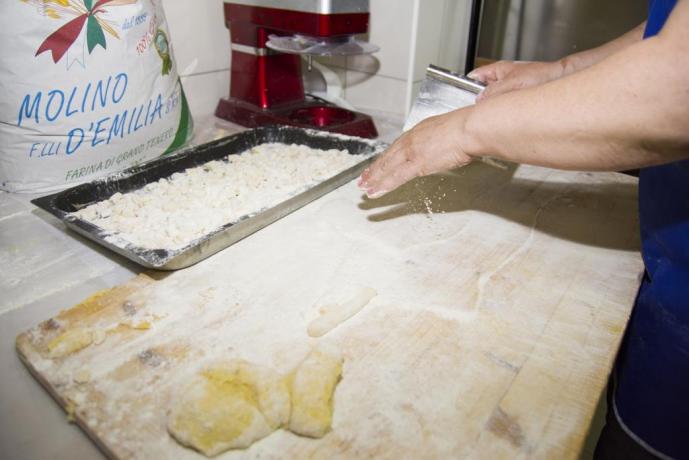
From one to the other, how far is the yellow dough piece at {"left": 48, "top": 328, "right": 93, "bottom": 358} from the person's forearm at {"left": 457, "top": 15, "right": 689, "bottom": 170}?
51 centimetres

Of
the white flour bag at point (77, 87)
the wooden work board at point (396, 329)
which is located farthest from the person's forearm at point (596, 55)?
the white flour bag at point (77, 87)

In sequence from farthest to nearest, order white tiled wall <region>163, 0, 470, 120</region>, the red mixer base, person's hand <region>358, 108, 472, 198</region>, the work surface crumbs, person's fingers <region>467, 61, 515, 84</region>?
white tiled wall <region>163, 0, 470, 120</region>
the red mixer base
person's fingers <region>467, 61, 515, 84</region>
the work surface crumbs
person's hand <region>358, 108, 472, 198</region>

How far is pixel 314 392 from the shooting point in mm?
438

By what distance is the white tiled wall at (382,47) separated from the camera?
1.21 meters

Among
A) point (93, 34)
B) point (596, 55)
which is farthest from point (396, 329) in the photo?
point (93, 34)

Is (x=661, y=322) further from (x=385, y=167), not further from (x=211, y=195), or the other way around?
(x=211, y=195)

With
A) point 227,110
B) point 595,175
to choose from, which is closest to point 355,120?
point 227,110

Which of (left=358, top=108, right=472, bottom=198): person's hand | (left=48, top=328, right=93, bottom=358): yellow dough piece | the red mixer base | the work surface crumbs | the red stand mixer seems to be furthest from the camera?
the red mixer base

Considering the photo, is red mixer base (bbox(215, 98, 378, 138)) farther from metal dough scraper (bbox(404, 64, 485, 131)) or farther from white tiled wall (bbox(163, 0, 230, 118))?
metal dough scraper (bbox(404, 64, 485, 131))

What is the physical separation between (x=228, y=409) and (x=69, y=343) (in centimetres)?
21

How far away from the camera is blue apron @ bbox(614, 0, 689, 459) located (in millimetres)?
584

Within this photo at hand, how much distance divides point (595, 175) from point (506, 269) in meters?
0.46

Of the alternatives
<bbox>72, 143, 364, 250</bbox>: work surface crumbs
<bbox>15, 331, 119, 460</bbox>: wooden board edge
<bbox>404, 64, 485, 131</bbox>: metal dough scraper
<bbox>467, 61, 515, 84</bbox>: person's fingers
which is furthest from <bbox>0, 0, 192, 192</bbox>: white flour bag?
<bbox>467, 61, 515, 84</bbox>: person's fingers

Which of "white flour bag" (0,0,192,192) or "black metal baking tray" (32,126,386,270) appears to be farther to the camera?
"white flour bag" (0,0,192,192)
